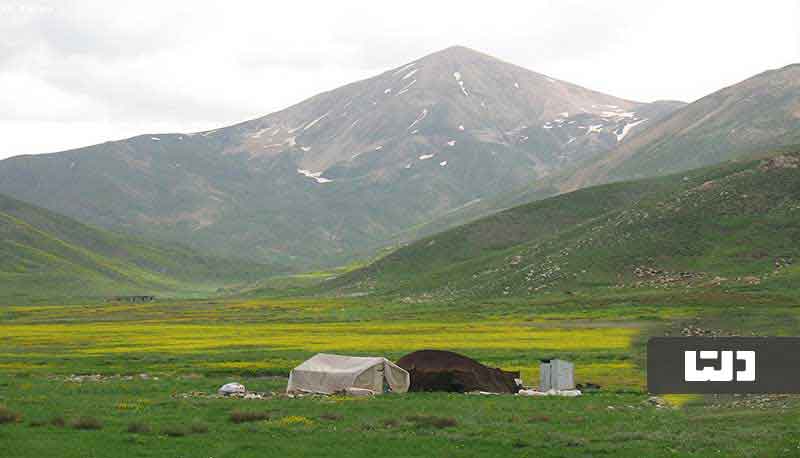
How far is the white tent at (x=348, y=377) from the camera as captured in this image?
53.2 meters

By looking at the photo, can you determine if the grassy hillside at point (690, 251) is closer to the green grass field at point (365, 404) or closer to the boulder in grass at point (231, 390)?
the green grass field at point (365, 404)

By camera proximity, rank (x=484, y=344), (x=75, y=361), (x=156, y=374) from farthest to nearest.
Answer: (x=484, y=344) → (x=75, y=361) → (x=156, y=374)

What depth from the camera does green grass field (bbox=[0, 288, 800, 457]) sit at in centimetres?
3569

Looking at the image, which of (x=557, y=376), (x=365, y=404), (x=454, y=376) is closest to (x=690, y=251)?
(x=557, y=376)

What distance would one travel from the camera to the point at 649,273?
174500 mm

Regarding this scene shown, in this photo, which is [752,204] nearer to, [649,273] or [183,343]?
[649,273]

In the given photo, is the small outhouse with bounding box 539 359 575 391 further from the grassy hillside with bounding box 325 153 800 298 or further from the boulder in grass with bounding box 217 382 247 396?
the grassy hillside with bounding box 325 153 800 298

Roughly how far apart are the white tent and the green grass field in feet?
6.62

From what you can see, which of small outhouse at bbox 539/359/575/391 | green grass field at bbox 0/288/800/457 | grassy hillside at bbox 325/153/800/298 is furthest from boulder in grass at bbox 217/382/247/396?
grassy hillside at bbox 325/153/800/298

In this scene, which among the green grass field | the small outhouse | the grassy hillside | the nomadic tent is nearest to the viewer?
the green grass field

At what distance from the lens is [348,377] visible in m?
53.2

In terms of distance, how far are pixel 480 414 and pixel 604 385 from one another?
16.6m

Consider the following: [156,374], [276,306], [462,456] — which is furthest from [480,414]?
[276,306]

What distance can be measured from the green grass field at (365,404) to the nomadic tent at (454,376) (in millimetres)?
2350
